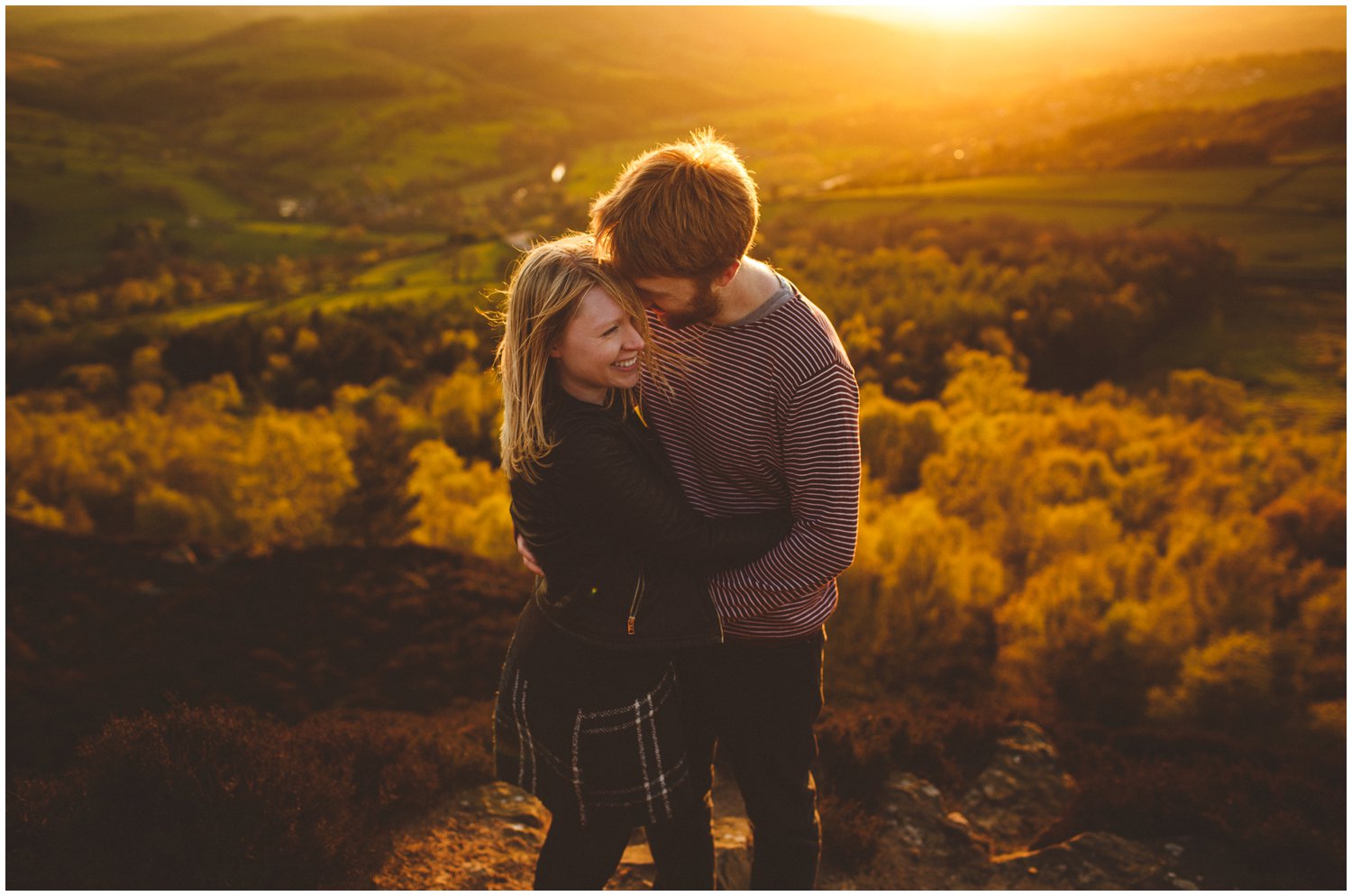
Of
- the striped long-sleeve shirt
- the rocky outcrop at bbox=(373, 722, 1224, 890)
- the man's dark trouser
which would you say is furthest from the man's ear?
the rocky outcrop at bbox=(373, 722, 1224, 890)

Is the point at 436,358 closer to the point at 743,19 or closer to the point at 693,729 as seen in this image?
the point at 693,729

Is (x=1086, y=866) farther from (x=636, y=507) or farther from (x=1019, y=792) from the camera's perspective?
(x=636, y=507)

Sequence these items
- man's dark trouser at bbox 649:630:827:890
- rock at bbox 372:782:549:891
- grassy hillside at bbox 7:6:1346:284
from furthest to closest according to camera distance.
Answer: grassy hillside at bbox 7:6:1346:284 < rock at bbox 372:782:549:891 < man's dark trouser at bbox 649:630:827:890

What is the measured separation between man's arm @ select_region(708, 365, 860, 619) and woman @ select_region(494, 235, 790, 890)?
79 millimetres

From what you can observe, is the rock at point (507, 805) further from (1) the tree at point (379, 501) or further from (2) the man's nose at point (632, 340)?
(1) the tree at point (379, 501)

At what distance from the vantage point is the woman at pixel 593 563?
2152mm

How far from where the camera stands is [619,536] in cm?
227

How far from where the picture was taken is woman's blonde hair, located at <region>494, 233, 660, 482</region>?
2129 millimetres

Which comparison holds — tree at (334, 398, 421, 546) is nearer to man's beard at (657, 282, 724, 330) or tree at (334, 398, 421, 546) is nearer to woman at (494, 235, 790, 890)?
woman at (494, 235, 790, 890)

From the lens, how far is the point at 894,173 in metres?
67.8

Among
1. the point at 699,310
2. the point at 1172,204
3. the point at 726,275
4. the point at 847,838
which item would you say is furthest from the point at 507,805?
the point at 1172,204

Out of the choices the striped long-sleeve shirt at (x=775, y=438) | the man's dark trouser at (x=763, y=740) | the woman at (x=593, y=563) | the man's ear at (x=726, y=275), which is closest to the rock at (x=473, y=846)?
the man's dark trouser at (x=763, y=740)

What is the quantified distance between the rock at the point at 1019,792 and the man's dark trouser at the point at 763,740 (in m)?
2.97

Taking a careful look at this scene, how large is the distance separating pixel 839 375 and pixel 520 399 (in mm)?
966
